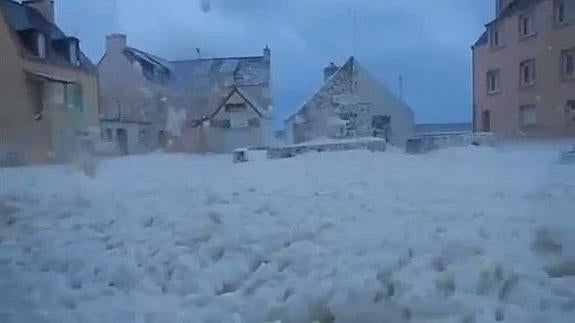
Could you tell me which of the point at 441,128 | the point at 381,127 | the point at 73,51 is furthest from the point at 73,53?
the point at 441,128

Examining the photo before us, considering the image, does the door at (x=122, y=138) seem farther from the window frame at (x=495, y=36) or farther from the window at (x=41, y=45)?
the window frame at (x=495, y=36)

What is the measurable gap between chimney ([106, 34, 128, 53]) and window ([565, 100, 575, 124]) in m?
1.02

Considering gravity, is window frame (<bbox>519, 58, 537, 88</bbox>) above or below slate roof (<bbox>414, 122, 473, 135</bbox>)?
above

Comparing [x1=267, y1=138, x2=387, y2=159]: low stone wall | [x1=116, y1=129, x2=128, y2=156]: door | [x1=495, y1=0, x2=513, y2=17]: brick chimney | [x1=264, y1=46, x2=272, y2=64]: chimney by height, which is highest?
[x1=495, y1=0, x2=513, y2=17]: brick chimney

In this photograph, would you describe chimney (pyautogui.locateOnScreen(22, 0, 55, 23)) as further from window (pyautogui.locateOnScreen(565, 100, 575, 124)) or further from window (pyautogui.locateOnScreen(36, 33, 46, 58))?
window (pyautogui.locateOnScreen(565, 100, 575, 124))

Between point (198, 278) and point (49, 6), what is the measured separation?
775 millimetres

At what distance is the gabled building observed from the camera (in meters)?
1.63

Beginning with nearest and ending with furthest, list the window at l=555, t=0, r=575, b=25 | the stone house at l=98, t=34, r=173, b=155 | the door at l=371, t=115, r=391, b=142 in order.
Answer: the window at l=555, t=0, r=575, b=25, the door at l=371, t=115, r=391, b=142, the stone house at l=98, t=34, r=173, b=155

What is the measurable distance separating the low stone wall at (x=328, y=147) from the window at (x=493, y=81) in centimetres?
26

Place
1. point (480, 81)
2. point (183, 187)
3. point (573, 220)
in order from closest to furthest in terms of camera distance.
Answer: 1. point (573, 220)
2. point (480, 81)
3. point (183, 187)

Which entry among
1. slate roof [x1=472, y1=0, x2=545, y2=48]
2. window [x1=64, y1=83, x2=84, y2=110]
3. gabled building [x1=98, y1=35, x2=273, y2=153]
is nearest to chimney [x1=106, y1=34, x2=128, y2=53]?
gabled building [x1=98, y1=35, x2=273, y2=153]

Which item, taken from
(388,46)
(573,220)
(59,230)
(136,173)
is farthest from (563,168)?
(59,230)

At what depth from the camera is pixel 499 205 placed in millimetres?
1484

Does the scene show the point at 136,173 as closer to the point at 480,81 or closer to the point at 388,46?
the point at 388,46
